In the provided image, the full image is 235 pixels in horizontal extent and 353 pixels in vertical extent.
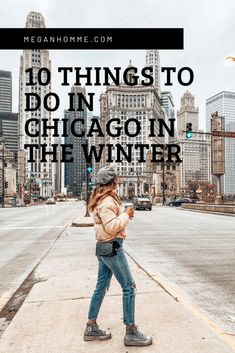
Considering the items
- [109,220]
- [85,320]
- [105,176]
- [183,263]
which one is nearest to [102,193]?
[105,176]

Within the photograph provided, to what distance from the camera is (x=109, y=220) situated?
4.39 metres

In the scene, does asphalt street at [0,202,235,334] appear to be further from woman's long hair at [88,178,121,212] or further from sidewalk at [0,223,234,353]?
woman's long hair at [88,178,121,212]

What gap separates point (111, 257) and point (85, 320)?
129cm

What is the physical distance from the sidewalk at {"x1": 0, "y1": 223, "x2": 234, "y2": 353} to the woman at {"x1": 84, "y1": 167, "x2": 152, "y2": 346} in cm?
13

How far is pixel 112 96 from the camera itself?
619ft

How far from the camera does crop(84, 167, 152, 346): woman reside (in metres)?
4.38

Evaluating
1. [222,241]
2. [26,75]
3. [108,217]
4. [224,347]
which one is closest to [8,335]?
[108,217]

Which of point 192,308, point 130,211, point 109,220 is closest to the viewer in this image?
point 109,220

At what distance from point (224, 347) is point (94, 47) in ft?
29.0

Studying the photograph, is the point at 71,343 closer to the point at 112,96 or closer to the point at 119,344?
the point at 119,344

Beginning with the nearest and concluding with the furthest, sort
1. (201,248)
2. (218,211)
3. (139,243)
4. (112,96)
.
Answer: (201,248)
(139,243)
(218,211)
(112,96)

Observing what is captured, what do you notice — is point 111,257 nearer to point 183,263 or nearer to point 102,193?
point 102,193

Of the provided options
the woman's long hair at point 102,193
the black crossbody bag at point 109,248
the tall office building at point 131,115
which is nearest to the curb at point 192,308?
the black crossbody bag at point 109,248

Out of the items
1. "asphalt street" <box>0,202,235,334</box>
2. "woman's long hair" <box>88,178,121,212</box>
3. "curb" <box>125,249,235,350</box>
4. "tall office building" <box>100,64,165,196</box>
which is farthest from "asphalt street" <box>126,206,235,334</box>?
"tall office building" <box>100,64,165,196</box>
